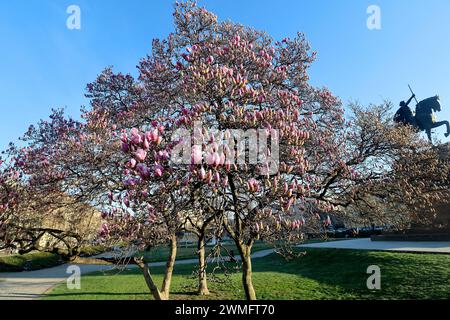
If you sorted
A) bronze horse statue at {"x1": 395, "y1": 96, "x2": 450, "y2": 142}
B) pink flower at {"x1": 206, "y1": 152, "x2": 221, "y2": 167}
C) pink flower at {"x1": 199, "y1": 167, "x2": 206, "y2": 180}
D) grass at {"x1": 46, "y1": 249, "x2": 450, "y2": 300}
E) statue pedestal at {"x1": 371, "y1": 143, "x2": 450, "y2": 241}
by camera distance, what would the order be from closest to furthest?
pink flower at {"x1": 199, "y1": 167, "x2": 206, "y2": 180}
pink flower at {"x1": 206, "y1": 152, "x2": 221, "y2": 167}
grass at {"x1": 46, "y1": 249, "x2": 450, "y2": 300}
statue pedestal at {"x1": 371, "y1": 143, "x2": 450, "y2": 241}
bronze horse statue at {"x1": 395, "y1": 96, "x2": 450, "y2": 142}

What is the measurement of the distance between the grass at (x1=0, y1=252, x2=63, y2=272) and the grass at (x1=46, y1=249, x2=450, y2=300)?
1301 centimetres

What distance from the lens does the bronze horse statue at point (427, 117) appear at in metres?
26.6

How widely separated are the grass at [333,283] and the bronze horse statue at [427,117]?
12.9m

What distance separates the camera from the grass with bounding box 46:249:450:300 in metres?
12.8

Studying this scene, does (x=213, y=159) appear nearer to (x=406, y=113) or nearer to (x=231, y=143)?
(x=231, y=143)

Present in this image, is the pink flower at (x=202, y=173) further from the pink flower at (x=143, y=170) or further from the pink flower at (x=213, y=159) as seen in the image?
the pink flower at (x=143, y=170)

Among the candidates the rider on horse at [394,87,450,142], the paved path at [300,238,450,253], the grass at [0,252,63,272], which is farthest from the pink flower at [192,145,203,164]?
the grass at [0,252,63,272]

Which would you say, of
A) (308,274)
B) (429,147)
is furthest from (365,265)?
(429,147)

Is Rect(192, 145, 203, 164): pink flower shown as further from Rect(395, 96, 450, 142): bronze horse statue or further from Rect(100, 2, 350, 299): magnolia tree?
Rect(395, 96, 450, 142): bronze horse statue

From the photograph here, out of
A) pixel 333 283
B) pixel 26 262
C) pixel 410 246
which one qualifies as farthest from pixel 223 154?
pixel 26 262

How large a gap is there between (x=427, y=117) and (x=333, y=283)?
18.6m

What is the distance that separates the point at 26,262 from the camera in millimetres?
31594

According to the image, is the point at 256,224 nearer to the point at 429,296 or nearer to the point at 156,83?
the point at 156,83
